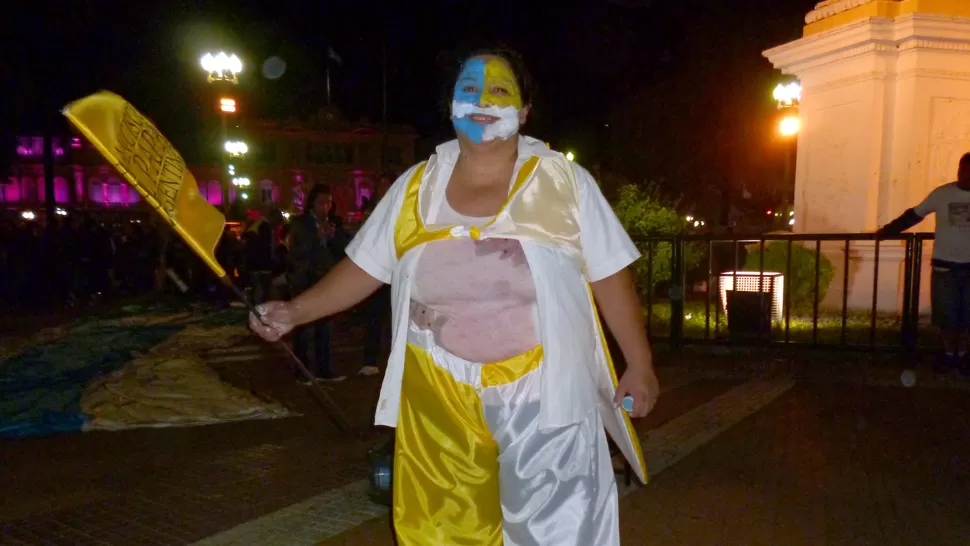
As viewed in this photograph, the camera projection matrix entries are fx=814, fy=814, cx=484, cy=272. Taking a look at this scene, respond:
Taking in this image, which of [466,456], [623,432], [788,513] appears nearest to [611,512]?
[623,432]

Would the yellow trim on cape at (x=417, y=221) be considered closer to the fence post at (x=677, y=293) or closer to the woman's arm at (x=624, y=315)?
the woman's arm at (x=624, y=315)

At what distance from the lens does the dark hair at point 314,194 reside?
7441mm

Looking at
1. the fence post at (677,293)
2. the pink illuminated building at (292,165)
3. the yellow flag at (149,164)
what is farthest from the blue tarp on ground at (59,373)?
the pink illuminated building at (292,165)

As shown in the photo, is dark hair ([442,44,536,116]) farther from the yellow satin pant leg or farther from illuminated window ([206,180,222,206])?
illuminated window ([206,180,222,206])

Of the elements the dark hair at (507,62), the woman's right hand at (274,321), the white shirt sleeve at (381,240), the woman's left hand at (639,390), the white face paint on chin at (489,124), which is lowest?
the woman's left hand at (639,390)

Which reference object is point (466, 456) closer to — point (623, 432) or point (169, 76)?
point (623, 432)

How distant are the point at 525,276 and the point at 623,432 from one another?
0.61m

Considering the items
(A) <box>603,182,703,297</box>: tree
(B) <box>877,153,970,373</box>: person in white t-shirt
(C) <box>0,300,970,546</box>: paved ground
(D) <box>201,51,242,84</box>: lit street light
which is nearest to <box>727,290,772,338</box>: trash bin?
(C) <box>0,300,970,546</box>: paved ground

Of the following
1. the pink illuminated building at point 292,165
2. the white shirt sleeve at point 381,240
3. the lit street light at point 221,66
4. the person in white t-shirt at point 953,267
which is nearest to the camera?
the white shirt sleeve at point 381,240

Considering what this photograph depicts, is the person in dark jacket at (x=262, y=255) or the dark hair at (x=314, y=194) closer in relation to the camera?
the dark hair at (x=314, y=194)

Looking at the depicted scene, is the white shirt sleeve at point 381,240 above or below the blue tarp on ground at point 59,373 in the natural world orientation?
above

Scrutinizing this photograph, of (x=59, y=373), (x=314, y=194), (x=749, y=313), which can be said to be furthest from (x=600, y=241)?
(x=59, y=373)

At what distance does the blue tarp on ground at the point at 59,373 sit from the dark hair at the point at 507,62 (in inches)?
181

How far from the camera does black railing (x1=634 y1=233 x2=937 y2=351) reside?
772cm
